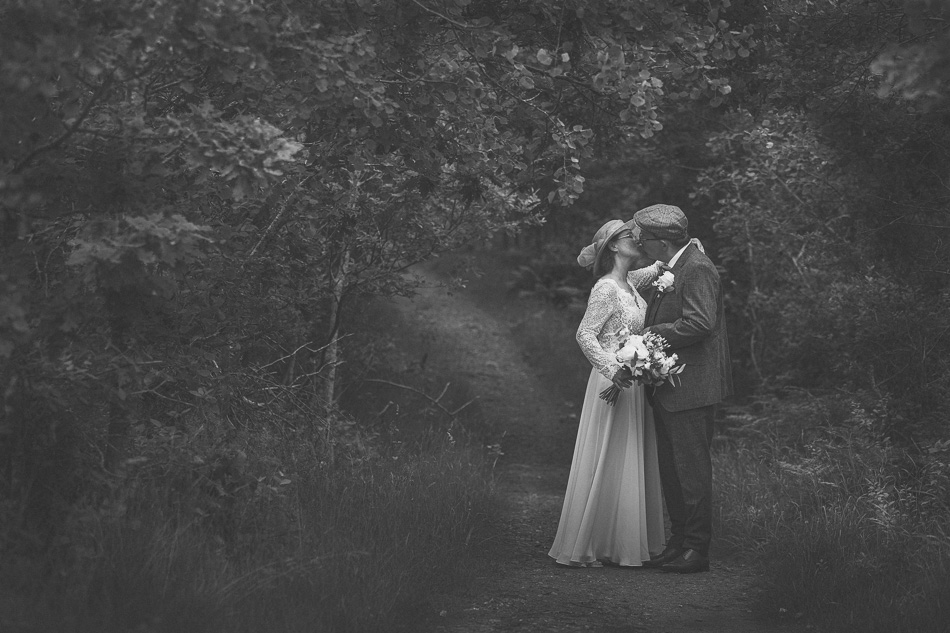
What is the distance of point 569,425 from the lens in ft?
44.3

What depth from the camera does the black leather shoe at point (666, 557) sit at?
636 cm

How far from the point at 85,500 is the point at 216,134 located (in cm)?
170

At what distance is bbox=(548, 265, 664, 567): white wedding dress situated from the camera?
643 centimetres

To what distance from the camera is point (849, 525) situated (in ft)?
19.1

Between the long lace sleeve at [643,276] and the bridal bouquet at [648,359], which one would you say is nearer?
the bridal bouquet at [648,359]

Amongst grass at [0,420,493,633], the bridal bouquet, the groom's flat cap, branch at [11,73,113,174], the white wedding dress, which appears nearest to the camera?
grass at [0,420,493,633]

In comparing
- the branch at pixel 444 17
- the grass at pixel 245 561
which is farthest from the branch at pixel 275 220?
the branch at pixel 444 17

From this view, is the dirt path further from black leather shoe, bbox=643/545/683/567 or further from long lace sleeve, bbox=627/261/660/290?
long lace sleeve, bbox=627/261/660/290

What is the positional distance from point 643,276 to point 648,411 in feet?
2.96

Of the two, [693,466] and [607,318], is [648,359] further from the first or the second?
[693,466]

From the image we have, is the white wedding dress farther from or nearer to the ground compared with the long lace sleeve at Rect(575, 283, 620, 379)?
nearer to the ground

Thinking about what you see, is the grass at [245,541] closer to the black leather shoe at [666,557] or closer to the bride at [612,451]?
the bride at [612,451]

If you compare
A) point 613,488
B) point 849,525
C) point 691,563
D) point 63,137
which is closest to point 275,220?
point 63,137

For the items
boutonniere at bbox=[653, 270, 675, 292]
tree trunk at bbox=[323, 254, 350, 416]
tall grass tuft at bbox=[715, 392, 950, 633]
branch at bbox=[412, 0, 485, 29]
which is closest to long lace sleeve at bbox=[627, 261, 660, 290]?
boutonniere at bbox=[653, 270, 675, 292]
